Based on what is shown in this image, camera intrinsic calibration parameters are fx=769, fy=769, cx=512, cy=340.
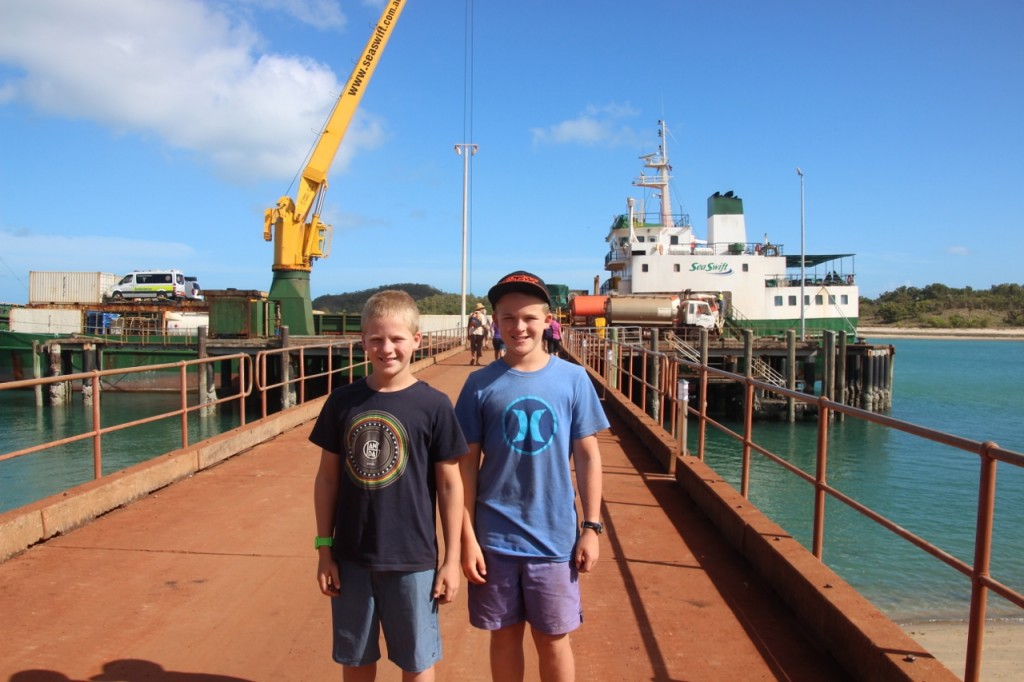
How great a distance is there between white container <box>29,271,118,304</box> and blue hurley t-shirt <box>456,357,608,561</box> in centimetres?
5674

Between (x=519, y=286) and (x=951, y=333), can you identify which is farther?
(x=951, y=333)

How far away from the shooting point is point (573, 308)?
140ft

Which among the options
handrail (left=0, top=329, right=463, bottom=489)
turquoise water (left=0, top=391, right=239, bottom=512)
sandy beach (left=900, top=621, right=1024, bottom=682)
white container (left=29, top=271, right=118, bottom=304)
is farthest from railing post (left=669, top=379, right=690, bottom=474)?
white container (left=29, top=271, right=118, bottom=304)

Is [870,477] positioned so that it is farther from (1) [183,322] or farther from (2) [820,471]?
(1) [183,322]

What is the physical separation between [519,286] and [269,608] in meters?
2.51

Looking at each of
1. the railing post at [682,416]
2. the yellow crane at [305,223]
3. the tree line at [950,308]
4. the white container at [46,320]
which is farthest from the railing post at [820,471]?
the tree line at [950,308]

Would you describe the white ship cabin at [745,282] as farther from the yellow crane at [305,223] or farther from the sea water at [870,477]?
the yellow crane at [305,223]

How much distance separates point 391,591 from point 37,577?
3.10 m

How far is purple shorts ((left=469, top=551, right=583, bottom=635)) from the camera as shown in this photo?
2.53 metres

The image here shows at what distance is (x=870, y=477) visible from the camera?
1880 cm

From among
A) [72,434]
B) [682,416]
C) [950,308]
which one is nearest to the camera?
[682,416]

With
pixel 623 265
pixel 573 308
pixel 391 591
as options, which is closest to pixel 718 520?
pixel 391 591

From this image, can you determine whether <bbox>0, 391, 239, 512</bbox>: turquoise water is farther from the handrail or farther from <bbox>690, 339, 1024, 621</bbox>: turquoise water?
<bbox>690, 339, 1024, 621</bbox>: turquoise water

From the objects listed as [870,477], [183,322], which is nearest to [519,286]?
[870,477]
